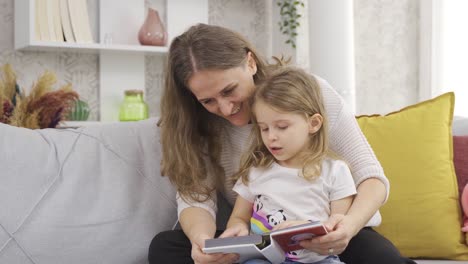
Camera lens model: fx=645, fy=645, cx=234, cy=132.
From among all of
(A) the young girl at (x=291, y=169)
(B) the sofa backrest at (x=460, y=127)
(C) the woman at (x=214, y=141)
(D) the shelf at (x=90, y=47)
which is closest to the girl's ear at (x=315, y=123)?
(A) the young girl at (x=291, y=169)

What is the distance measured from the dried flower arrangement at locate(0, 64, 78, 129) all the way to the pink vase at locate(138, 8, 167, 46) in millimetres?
1858

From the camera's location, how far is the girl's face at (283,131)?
1676 mm

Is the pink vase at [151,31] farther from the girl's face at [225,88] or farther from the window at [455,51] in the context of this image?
the girl's face at [225,88]

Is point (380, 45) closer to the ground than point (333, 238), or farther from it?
farther from it

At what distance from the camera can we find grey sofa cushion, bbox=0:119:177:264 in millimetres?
1751

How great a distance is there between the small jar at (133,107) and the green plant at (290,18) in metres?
1.12

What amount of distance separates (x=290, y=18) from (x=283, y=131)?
2966mm

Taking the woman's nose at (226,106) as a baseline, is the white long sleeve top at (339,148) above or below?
below

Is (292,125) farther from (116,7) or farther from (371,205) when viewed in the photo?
(116,7)

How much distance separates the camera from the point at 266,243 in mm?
1465

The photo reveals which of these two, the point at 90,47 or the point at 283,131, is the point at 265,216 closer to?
the point at 283,131

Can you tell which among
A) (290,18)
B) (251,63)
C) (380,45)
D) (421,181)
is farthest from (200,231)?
(380,45)

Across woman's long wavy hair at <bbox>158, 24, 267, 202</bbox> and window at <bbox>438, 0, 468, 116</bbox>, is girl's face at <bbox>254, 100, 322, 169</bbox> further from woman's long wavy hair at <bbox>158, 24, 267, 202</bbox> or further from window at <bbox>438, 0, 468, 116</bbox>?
window at <bbox>438, 0, 468, 116</bbox>

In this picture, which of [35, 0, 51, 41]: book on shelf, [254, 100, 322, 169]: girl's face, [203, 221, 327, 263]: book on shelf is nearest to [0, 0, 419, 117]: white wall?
[35, 0, 51, 41]: book on shelf
